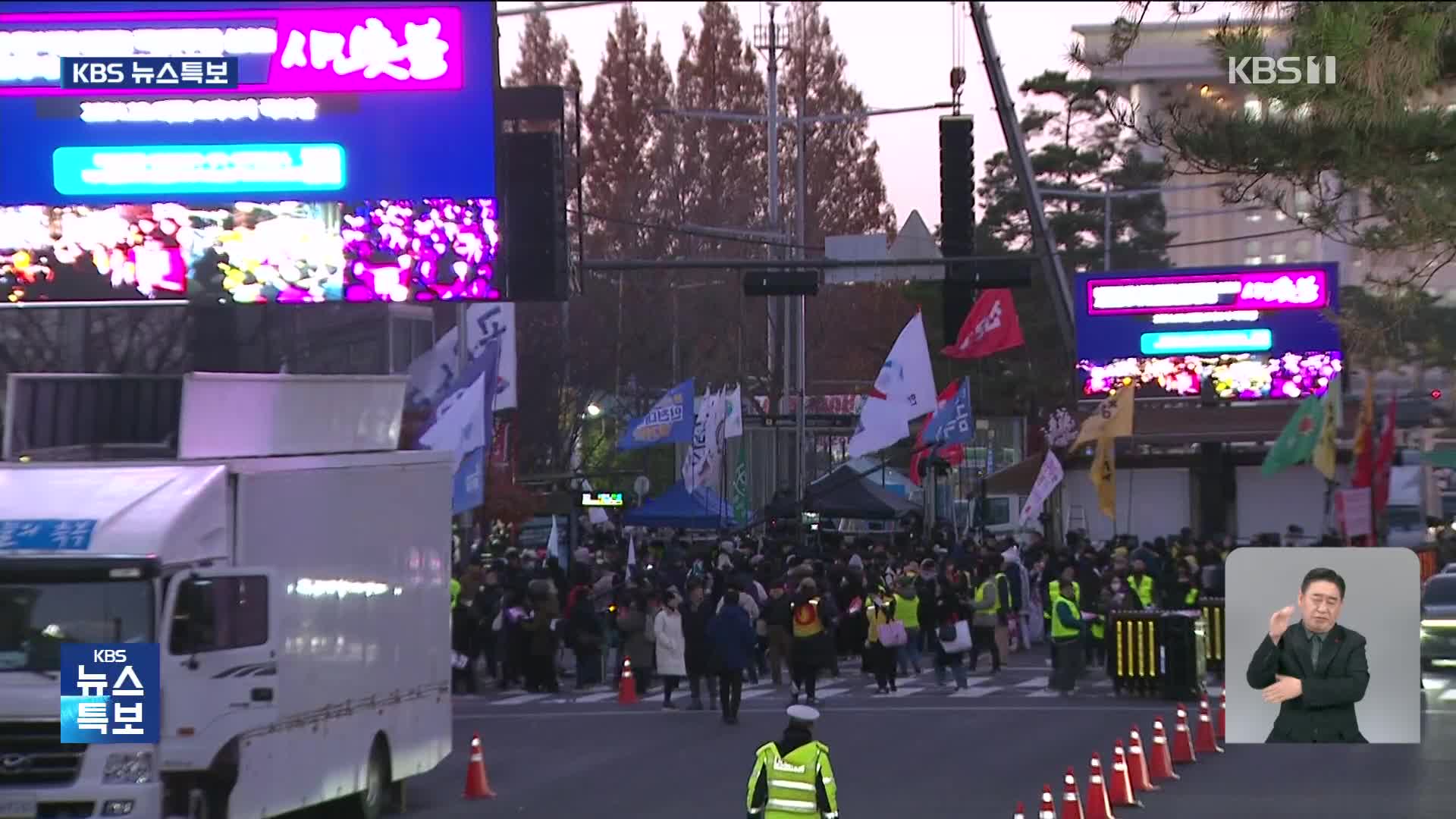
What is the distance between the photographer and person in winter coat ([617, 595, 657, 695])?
29.6 meters

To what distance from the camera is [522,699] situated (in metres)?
30.1

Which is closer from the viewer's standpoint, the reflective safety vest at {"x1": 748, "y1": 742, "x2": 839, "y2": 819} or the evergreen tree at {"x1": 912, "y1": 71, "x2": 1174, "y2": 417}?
the reflective safety vest at {"x1": 748, "y1": 742, "x2": 839, "y2": 819}

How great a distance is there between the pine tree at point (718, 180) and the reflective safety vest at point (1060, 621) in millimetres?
35710

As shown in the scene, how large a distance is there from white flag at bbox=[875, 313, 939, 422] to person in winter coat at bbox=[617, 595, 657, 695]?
31.0 feet

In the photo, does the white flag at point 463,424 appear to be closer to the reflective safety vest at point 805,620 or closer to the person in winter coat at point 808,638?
the person in winter coat at point 808,638

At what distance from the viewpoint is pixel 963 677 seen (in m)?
29.9

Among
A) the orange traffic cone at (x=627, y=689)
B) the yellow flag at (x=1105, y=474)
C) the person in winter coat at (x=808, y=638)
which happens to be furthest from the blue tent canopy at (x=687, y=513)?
the person in winter coat at (x=808, y=638)

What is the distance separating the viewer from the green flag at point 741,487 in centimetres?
4556

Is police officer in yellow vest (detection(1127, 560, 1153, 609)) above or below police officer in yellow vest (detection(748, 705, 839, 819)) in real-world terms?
above

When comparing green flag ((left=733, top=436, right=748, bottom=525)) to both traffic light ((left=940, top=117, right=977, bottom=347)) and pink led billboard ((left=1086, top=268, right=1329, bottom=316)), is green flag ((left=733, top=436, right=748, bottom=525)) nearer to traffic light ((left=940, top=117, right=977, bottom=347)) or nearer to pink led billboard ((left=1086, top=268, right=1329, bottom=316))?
pink led billboard ((left=1086, top=268, right=1329, bottom=316))

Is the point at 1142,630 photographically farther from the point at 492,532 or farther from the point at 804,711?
the point at 492,532

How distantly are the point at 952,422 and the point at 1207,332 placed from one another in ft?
25.6

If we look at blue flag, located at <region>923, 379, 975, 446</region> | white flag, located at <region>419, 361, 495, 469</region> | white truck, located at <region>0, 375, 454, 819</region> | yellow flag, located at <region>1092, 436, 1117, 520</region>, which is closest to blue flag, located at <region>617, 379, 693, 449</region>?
blue flag, located at <region>923, 379, 975, 446</region>

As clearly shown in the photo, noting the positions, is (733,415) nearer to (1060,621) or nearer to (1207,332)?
(1207,332)
